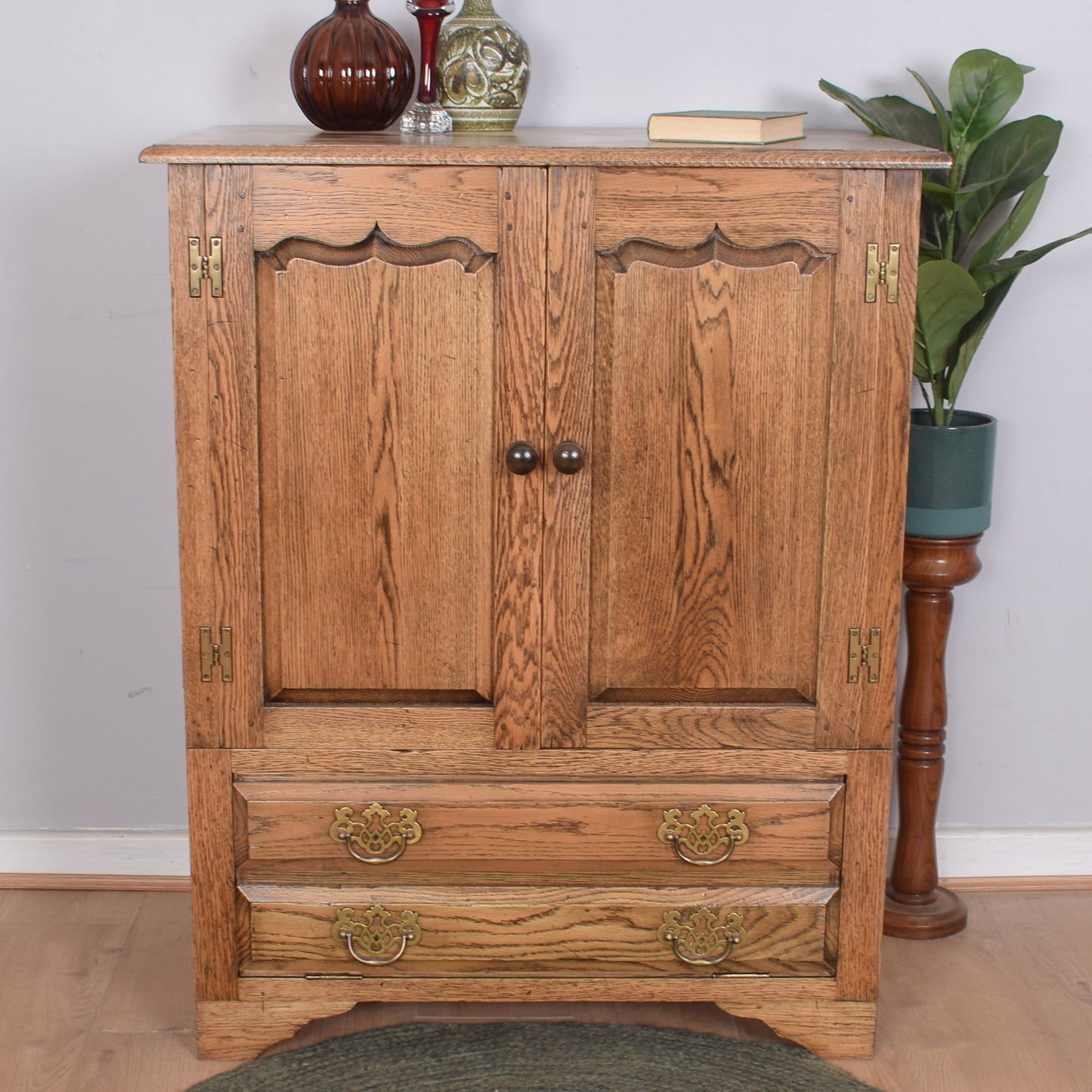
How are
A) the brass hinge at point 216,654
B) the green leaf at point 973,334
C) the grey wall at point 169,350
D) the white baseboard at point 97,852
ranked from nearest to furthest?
1. the brass hinge at point 216,654
2. the green leaf at point 973,334
3. the grey wall at point 169,350
4. the white baseboard at point 97,852

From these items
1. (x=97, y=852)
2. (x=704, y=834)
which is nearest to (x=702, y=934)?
(x=704, y=834)

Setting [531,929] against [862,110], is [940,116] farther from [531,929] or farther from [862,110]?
[531,929]

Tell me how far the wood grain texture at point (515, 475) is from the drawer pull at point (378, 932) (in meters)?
0.30

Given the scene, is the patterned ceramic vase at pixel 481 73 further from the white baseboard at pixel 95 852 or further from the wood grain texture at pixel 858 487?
the white baseboard at pixel 95 852

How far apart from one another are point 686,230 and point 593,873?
90cm

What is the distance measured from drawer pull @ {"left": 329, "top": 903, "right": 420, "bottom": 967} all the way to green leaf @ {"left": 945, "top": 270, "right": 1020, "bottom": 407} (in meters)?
1.16

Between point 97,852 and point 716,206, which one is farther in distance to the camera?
point 97,852

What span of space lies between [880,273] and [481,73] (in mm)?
691

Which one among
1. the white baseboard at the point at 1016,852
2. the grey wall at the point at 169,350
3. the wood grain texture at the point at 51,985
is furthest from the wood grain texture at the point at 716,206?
the wood grain texture at the point at 51,985

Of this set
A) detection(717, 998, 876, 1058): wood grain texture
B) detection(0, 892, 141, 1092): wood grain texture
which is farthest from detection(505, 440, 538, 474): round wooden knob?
detection(0, 892, 141, 1092): wood grain texture

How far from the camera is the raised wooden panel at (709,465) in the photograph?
183 cm

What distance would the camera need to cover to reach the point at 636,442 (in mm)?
1874

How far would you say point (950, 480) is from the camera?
2.21 meters

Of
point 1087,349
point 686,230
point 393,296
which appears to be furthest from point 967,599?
point 393,296
